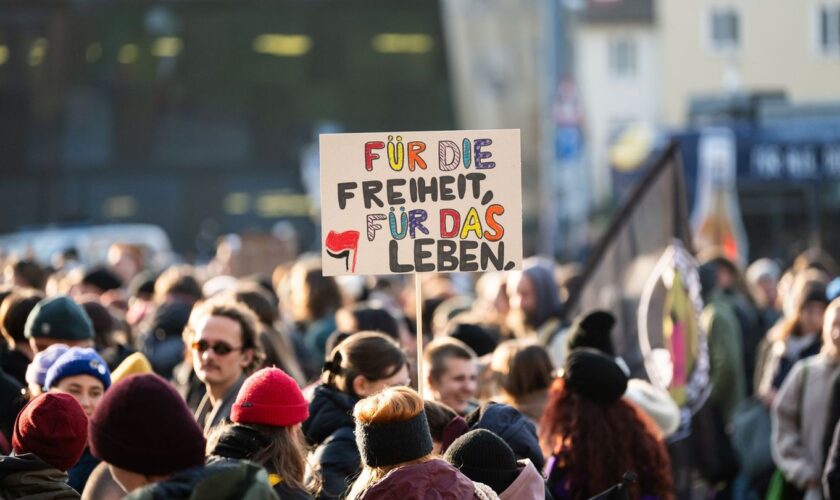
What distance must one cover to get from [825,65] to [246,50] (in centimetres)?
3152

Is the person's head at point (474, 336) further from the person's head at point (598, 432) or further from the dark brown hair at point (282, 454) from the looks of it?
the dark brown hair at point (282, 454)

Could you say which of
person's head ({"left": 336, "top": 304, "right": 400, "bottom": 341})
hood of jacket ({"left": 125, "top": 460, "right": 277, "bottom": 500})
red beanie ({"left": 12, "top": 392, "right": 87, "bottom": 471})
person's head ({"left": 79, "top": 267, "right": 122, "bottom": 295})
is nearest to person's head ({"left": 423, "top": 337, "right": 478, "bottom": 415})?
person's head ({"left": 336, "top": 304, "right": 400, "bottom": 341})

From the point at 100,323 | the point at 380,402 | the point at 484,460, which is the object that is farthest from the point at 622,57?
the point at 380,402

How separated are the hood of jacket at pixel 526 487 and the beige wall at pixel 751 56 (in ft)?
167

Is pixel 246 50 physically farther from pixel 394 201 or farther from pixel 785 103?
pixel 394 201

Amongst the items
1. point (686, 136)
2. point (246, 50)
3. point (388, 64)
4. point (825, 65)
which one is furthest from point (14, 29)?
point (825, 65)

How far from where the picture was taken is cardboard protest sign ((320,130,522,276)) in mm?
5473

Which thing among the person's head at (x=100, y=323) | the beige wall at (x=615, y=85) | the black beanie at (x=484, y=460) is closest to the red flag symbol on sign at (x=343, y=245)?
the black beanie at (x=484, y=460)

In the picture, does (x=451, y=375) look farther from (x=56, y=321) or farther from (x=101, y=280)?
(x=101, y=280)

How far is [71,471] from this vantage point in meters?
5.45

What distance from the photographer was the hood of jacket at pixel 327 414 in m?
5.44

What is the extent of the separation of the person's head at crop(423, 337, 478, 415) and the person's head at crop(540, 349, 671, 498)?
54 centimetres

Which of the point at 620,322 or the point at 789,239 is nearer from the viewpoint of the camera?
the point at 620,322

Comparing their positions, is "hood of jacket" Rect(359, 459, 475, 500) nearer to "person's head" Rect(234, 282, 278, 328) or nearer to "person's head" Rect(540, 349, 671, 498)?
"person's head" Rect(540, 349, 671, 498)
